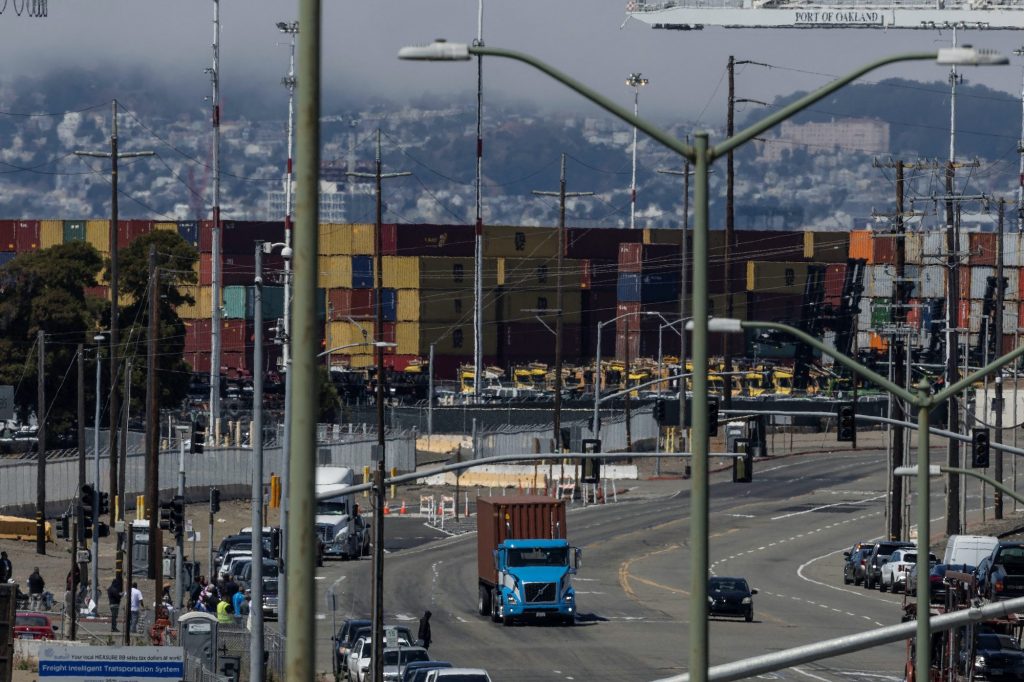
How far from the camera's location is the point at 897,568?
61.1 metres

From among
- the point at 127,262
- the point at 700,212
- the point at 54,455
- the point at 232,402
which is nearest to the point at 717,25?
the point at 232,402

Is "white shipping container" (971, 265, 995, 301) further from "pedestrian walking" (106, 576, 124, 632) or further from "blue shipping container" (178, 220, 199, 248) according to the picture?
"pedestrian walking" (106, 576, 124, 632)

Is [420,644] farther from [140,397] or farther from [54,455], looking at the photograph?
[140,397]

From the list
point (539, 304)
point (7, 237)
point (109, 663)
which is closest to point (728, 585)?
point (109, 663)

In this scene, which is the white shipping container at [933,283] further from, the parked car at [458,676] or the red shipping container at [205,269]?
the parked car at [458,676]

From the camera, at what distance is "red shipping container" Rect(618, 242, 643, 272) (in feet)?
520

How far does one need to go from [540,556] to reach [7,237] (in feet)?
395

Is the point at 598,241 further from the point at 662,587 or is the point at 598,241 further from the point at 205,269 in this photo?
the point at 662,587

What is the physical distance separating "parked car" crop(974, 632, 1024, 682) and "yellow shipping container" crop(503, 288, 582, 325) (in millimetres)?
117642

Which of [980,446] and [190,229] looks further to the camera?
[190,229]

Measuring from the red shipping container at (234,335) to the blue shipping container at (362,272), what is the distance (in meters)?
11.0

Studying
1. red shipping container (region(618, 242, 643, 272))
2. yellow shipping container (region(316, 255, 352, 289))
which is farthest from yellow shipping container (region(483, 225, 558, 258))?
yellow shipping container (region(316, 255, 352, 289))

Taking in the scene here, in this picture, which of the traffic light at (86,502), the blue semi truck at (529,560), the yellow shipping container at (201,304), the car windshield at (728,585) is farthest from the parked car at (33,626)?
the yellow shipping container at (201,304)

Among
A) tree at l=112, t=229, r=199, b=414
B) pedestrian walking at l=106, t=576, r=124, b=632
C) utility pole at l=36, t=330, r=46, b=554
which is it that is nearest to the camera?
pedestrian walking at l=106, t=576, r=124, b=632
